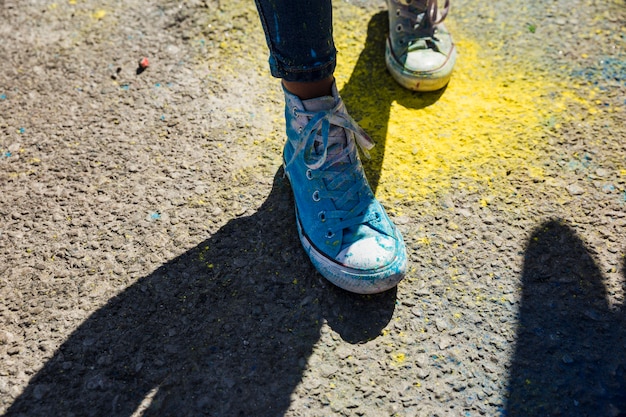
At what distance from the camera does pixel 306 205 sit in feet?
6.54

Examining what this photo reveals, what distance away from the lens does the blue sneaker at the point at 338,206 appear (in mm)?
1829

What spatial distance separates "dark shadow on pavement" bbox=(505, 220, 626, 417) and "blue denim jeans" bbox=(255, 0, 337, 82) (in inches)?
39.7

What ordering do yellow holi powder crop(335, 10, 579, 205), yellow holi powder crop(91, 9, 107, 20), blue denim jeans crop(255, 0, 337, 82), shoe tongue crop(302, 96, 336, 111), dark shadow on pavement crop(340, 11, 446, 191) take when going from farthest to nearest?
1. yellow holi powder crop(91, 9, 107, 20)
2. dark shadow on pavement crop(340, 11, 446, 191)
3. yellow holi powder crop(335, 10, 579, 205)
4. shoe tongue crop(302, 96, 336, 111)
5. blue denim jeans crop(255, 0, 337, 82)

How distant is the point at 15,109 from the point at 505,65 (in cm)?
226

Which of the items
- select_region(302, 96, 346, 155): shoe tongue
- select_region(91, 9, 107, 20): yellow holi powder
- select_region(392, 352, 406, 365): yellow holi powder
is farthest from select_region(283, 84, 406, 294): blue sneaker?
select_region(91, 9, 107, 20): yellow holi powder

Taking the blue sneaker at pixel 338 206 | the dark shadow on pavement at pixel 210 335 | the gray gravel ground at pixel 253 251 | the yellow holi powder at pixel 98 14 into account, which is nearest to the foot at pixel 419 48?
the gray gravel ground at pixel 253 251

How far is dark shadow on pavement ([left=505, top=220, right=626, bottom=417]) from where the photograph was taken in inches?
64.9

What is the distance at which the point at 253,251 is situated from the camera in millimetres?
2029

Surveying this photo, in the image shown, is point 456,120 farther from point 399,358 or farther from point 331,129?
point 399,358

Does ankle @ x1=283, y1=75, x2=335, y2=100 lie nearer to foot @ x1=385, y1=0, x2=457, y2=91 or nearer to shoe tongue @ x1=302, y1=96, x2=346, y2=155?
shoe tongue @ x1=302, y1=96, x2=346, y2=155

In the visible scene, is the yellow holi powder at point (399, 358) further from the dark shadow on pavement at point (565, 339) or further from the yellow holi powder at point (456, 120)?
the yellow holi powder at point (456, 120)

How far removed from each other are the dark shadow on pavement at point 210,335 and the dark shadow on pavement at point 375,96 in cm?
59

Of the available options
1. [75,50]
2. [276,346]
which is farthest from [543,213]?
[75,50]

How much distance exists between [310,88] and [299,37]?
0.22m
